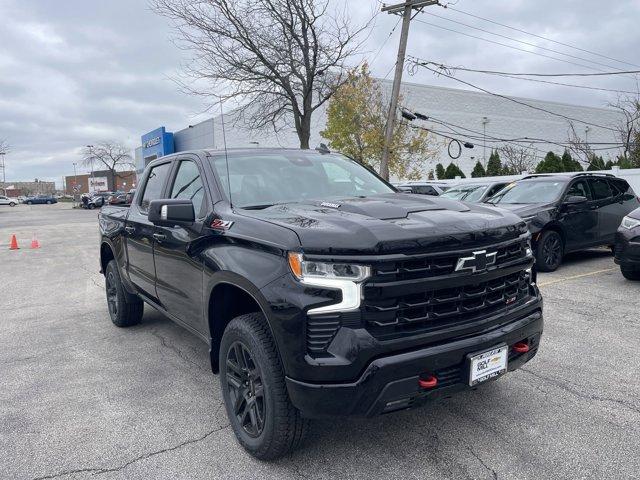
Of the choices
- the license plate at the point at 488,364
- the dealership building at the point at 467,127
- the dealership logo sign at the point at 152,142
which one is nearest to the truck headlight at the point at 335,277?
the license plate at the point at 488,364

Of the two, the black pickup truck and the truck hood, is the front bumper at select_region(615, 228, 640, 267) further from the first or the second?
the truck hood

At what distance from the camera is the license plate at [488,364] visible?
2.63 meters

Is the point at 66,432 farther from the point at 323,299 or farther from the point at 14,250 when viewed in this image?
the point at 14,250

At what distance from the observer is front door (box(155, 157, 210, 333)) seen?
3.51 meters

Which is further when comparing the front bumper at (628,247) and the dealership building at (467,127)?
the dealership building at (467,127)

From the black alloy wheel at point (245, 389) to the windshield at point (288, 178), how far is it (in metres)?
1.02

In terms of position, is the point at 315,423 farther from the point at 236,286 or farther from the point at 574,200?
the point at 574,200

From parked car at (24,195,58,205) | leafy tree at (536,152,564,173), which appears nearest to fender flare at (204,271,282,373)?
leafy tree at (536,152,564,173)

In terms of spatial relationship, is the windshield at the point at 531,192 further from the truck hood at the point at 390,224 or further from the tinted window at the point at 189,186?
the tinted window at the point at 189,186

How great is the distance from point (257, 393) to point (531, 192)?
24.8 feet

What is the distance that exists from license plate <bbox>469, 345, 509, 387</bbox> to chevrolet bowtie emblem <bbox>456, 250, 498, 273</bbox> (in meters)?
0.45

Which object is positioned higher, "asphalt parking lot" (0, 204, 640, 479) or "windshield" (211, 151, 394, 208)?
"windshield" (211, 151, 394, 208)

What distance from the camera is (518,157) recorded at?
1527 inches

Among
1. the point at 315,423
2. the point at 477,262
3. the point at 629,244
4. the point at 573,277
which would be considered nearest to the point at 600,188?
the point at 573,277
